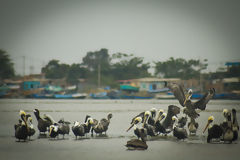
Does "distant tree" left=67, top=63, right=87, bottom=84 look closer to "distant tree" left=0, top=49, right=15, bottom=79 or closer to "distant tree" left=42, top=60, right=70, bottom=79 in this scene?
"distant tree" left=42, top=60, right=70, bottom=79

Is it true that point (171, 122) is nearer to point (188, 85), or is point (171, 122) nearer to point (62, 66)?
point (188, 85)

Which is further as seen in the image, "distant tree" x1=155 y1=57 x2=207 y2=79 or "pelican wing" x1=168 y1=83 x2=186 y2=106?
"distant tree" x1=155 y1=57 x2=207 y2=79

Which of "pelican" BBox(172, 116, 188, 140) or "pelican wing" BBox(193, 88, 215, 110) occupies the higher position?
"pelican wing" BBox(193, 88, 215, 110)

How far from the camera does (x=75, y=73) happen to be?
199ft

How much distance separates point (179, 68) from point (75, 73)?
19.7 metres

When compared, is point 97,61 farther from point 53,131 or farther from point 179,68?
point 53,131

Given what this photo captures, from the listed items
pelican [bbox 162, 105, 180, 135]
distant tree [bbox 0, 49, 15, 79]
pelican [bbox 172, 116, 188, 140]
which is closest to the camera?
pelican [bbox 172, 116, 188, 140]

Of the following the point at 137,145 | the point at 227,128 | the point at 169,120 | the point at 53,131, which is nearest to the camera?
the point at 137,145

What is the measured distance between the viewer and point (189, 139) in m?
9.22

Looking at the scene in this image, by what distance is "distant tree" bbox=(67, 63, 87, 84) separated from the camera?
60.8 metres

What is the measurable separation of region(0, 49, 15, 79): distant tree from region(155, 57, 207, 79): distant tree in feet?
91.0

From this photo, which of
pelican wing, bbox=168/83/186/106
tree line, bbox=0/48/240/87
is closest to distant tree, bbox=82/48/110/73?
tree line, bbox=0/48/240/87

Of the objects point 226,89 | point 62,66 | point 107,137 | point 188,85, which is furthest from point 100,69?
point 107,137

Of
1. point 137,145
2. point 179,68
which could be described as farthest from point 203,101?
point 179,68
